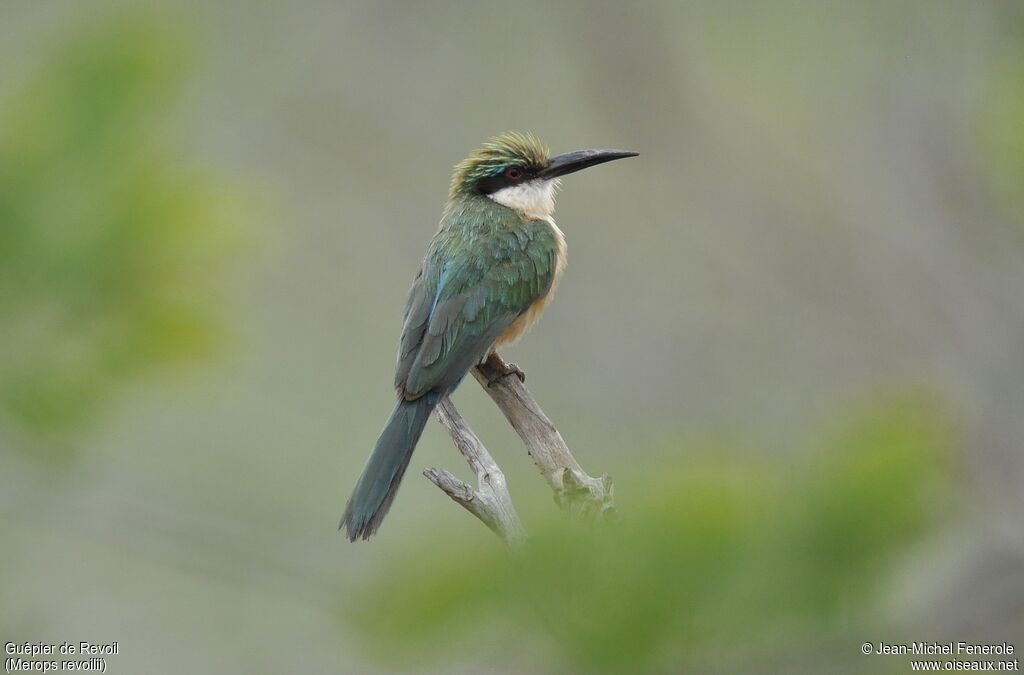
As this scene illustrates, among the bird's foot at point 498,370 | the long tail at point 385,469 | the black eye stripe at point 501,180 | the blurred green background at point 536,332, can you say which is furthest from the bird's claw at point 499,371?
the black eye stripe at point 501,180

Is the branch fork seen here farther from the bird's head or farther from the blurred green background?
the bird's head

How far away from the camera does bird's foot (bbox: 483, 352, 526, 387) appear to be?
4004 millimetres

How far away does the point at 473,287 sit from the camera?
432 cm

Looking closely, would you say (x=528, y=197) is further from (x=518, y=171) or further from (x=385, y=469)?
(x=385, y=469)

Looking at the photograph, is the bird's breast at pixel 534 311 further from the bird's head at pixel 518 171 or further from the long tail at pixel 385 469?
the long tail at pixel 385 469

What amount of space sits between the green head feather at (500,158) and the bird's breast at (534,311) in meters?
0.34

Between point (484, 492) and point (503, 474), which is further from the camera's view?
point (503, 474)

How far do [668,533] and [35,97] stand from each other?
1465 millimetres

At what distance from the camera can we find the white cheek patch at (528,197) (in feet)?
15.9

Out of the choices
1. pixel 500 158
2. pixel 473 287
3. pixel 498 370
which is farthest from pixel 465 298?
pixel 500 158

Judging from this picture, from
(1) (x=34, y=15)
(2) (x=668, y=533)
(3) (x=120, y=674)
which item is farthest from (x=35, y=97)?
(1) (x=34, y=15)

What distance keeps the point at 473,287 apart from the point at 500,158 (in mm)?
834

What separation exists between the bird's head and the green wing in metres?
0.23

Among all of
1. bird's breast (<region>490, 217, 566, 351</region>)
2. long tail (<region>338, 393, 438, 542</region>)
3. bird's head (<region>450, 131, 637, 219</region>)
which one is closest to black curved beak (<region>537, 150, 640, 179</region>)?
bird's head (<region>450, 131, 637, 219</region>)
